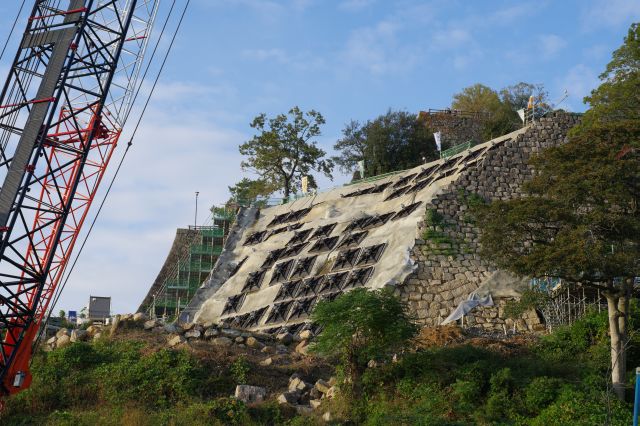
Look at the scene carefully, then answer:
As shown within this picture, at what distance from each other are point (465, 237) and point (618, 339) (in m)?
14.7

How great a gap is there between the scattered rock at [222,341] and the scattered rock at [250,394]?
5.03 meters

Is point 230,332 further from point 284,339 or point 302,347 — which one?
point 302,347

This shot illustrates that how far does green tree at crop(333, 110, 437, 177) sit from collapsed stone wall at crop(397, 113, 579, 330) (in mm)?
17019

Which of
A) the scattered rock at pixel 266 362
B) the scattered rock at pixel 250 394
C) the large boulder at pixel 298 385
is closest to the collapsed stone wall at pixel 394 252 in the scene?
the scattered rock at pixel 266 362

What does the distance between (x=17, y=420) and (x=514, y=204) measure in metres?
15.5

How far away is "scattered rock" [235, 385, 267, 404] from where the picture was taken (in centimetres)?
2823

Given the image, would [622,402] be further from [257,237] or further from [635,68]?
[257,237]

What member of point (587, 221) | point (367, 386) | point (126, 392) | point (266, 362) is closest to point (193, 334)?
point (266, 362)

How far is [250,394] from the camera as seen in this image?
93.2 feet

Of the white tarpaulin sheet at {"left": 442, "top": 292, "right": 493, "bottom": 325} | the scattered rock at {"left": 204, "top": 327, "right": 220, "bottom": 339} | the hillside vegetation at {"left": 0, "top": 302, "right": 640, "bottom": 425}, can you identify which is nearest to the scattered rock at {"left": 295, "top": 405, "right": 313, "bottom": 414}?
the hillside vegetation at {"left": 0, "top": 302, "right": 640, "bottom": 425}

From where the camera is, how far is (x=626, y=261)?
85.1 feet

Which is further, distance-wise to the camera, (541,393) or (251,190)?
(251,190)

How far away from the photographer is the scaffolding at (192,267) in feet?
178

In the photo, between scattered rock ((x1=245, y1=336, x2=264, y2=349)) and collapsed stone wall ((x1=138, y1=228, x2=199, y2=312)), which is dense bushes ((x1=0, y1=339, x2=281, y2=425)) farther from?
collapsed stone wall ((x1=138, y1=228, x2=199, y2=312))
